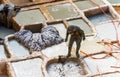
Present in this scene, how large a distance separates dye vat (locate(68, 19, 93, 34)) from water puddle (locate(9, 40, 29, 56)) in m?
1.43

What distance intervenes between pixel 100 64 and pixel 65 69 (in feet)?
2.46

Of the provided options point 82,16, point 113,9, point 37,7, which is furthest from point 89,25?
point 37,7

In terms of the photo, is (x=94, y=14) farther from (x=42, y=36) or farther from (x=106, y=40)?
(x=42, y=36)

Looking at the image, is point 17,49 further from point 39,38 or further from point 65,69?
point 65,69

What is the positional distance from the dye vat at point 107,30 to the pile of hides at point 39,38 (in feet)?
3.35

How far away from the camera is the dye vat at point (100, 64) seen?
692 cm

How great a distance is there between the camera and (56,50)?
7.50 metres

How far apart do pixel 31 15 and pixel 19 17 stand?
31 centimetres

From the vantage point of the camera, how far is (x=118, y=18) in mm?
8523

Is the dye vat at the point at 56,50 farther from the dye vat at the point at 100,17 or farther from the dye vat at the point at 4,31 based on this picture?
the dye vat at the point at 100,17

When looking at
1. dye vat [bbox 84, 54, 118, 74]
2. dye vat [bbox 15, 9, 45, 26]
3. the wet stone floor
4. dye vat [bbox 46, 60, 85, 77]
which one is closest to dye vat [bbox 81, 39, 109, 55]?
the wet stone floor

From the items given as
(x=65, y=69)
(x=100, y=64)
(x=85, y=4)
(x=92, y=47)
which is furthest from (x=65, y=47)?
(x=85, y=4)

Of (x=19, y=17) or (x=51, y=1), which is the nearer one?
(x=19, y=17)

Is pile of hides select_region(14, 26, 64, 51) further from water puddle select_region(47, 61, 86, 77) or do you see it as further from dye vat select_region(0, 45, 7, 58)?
water puddle select_region(47, 61, 86, 77)
